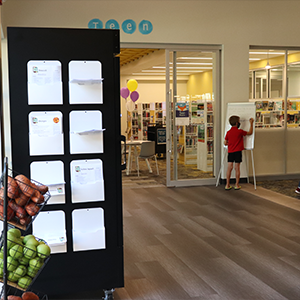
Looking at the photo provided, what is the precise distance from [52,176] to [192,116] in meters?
5.56

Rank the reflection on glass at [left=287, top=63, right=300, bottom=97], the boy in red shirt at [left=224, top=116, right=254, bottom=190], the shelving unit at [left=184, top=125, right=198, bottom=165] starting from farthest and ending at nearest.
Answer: the reflection on glass at [left=287, top=63, right=300, bottom=97] → the shelving unit at [left=184, top=125, right=198, bottom=165] → the boy in red shirt at [left=224, top=116, right=254, bottom=190]

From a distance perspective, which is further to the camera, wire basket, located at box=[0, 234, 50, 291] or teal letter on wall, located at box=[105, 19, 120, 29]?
teal letter on wall, located at box=[105, 19, 120, 29]

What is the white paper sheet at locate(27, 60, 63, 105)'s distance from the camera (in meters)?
2.88

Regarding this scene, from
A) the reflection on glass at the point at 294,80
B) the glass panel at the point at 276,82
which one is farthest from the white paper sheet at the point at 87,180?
the reflection on glass at the point at 294,80

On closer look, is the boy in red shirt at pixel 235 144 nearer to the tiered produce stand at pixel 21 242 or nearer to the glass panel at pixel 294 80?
the glass panel at pixel 294 80

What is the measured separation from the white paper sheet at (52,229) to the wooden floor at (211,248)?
0.67 m

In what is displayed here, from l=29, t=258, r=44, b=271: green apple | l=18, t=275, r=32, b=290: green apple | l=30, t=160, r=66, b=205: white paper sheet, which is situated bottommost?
l=18, t=275, r=32, b=290: green apple

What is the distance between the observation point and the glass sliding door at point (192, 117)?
26.2 feet

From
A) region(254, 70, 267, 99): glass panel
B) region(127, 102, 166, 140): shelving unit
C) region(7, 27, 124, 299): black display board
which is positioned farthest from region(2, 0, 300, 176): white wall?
region(127, 102, 166, 140): shelving unit

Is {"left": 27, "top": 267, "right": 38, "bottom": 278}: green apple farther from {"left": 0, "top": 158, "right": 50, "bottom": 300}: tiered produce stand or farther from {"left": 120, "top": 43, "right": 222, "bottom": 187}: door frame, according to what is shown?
{"left": 120, "top": 43, "right": 222, "bottom": 187}: door frame

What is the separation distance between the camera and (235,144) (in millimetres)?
7633

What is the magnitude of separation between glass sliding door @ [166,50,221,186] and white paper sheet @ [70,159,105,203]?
16.6 ft

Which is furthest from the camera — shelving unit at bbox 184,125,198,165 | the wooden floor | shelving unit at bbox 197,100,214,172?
shelving unit at bbox 197,100,214,172

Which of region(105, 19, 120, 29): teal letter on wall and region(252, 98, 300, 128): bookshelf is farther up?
region(105, 19, 120, 29): teal letter on wall
